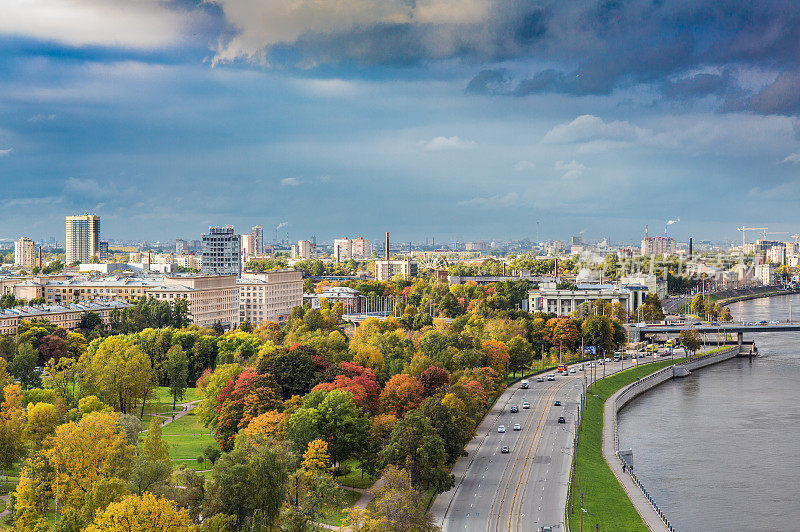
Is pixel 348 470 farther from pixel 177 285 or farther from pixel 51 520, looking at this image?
pixel 177 285

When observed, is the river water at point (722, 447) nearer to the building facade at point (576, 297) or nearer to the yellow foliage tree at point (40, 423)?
the yellow foliage tree at point (40, 423)

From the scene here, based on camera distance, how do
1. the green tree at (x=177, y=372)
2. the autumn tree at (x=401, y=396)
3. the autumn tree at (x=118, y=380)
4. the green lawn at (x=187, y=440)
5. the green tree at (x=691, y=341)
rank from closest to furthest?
the green lawn at (x=187, y=440) < the autumn tree at (x=401, y=396) < the autumn tree at (x=118, y=380) < the green tree at (x=177, y=372) < the green tree at (x=691, y=341)

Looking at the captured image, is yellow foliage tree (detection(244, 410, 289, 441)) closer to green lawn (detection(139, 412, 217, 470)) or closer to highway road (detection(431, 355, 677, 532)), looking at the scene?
green lawn (detection(139, 412, 217, 470))

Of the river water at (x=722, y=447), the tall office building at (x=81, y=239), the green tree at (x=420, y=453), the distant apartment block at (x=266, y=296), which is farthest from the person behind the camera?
the tall office building at (x=81, y=239)

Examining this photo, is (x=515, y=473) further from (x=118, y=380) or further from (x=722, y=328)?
(x=722, y=328)

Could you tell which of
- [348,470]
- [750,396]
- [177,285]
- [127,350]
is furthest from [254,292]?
[348,470]

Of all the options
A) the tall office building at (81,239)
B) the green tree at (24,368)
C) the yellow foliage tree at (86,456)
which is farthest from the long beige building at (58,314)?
the tall office building at (81,239)
